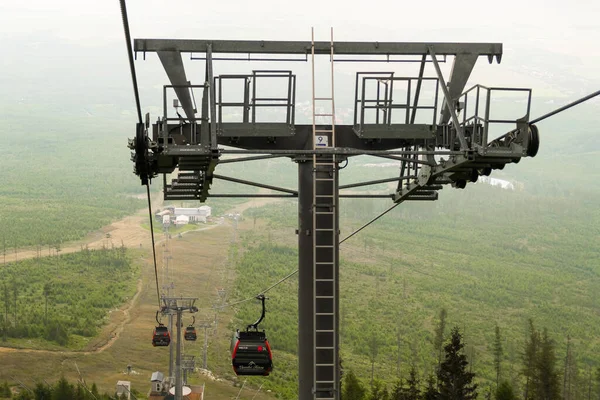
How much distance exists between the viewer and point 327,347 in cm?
1566

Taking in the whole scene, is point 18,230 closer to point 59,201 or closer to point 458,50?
point 59,201

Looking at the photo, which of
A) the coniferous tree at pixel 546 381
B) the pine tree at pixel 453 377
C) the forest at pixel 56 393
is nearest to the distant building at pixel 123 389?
the forest at pixel 56 393

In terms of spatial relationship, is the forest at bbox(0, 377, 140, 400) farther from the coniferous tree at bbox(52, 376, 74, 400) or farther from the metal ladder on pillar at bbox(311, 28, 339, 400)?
the metal ladder on pillar at bbox(311, 28, 339, 400)

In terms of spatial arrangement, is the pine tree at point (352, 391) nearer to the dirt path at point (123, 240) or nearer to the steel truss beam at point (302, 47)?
the steel truss beam at point (302, 47)

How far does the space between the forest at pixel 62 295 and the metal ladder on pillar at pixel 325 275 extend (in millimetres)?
77939

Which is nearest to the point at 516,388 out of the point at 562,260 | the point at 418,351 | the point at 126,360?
the point at 418,351

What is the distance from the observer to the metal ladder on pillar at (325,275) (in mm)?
15648

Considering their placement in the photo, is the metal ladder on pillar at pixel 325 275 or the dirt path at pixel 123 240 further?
Answer: the dirt path at pixel 123 240

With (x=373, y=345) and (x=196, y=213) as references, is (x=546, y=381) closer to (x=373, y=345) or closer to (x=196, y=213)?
(x=373, y=345)

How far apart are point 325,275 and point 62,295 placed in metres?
110

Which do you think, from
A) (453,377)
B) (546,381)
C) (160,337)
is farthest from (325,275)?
(546,381)

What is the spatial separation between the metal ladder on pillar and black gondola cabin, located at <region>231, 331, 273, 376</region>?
10.6ft

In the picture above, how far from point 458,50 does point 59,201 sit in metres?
170

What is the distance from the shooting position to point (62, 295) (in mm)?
121375
